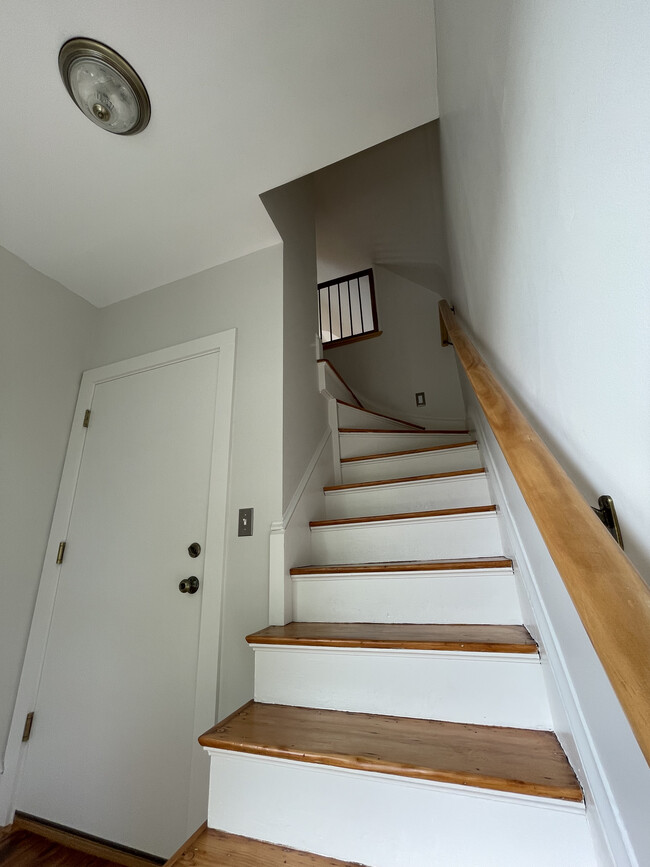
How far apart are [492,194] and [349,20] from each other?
2.46 ft

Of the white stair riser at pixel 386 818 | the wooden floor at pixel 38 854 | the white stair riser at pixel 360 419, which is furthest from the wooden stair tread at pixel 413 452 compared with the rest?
the wooden floor at pixel 38 854

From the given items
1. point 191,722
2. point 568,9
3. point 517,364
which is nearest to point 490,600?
point 517,364

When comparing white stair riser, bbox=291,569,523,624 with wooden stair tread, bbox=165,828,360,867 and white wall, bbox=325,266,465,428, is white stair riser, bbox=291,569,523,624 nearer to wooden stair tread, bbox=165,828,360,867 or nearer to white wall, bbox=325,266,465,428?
wooden stair tread, bbox=165,828,360,867

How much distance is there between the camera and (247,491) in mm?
1582

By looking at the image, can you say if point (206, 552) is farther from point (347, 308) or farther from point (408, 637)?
point (347, 308)

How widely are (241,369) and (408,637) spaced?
1.29 m

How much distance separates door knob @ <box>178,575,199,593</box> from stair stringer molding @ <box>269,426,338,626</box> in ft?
1.06

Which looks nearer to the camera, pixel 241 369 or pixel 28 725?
pixel 28 725

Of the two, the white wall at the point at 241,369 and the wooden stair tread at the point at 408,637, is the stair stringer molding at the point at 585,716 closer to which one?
the wooden stair tread at the point at 408,637

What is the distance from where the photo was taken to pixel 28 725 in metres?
1.58

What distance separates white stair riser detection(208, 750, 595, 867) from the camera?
70 centimetres

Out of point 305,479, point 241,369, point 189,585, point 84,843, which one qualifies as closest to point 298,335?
point 241,369

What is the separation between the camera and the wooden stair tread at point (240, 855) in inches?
31.6

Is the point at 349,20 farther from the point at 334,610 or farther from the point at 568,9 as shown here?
the point at 334,610
